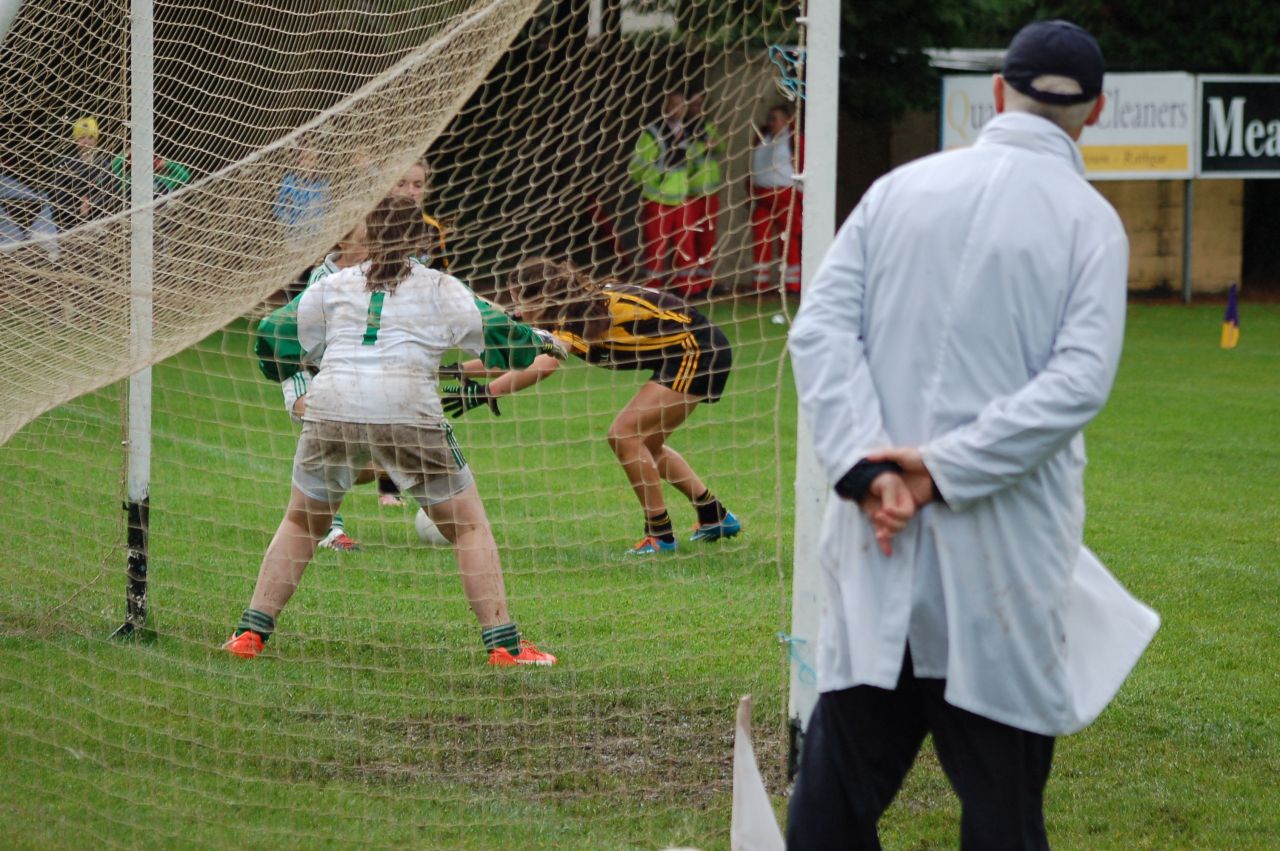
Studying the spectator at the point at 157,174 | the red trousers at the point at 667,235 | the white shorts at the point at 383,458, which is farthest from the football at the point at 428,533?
the spectator at the point at 157,174

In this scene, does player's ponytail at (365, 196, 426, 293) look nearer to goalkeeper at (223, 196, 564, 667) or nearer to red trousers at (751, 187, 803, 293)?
goalkeeper at (223, 196, 564, 667)

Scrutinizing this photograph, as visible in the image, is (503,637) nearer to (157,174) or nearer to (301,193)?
(301,193)

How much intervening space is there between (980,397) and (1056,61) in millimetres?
635

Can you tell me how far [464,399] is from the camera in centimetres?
587

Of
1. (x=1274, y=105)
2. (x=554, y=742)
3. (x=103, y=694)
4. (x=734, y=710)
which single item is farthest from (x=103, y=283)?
(x=1274, y=105)

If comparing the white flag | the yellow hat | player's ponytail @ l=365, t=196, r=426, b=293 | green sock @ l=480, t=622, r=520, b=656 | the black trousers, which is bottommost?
green sock @ l=480, t=622, r=520, b=656

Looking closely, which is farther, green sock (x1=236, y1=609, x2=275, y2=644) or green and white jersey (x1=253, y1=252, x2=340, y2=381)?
green sock (x1=236, y1=609, x2=275, y2=644)

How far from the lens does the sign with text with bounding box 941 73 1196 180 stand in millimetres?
19516

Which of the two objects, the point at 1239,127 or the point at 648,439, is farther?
the point at 1239,127

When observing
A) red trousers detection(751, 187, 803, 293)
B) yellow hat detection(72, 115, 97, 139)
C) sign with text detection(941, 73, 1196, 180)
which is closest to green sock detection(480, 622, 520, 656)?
red trousers detection(751, 187, 803, 293)

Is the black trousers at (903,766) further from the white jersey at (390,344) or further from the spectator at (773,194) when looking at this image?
the white jersey at (390,344)

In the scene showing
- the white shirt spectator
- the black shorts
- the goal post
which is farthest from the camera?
the black shorts

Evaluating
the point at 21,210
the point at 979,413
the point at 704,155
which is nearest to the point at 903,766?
the point at 979,413

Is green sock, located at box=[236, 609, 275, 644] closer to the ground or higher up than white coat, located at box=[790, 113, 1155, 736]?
closer to the ground
